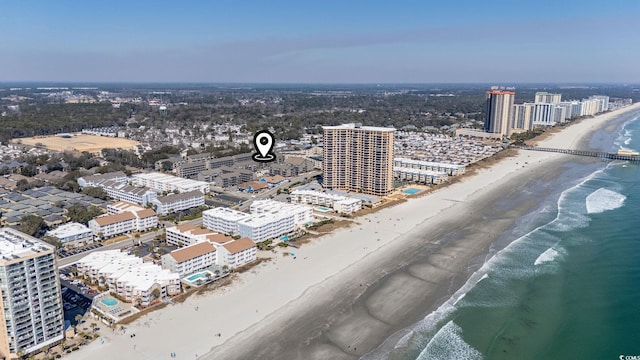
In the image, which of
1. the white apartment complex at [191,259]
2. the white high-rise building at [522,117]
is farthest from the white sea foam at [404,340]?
the white high-rise building at [522,117]

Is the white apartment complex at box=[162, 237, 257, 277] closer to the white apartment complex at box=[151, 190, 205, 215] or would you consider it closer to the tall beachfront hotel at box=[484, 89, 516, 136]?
the white apartment complex at box=[151, 190, 205, 215]

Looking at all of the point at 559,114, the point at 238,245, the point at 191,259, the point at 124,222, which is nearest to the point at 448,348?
the point at 238,245

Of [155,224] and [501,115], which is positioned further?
[501,115]

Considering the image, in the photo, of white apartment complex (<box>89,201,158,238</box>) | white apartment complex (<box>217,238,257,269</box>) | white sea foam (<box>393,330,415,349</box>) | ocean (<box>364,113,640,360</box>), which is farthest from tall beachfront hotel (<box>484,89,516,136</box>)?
white sea foam (<box>393,330,415,349</box>)

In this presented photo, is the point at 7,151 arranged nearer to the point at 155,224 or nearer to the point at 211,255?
the point at 155,224

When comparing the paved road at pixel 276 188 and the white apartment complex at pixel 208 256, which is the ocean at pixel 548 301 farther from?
the paved road at pixel 276 188

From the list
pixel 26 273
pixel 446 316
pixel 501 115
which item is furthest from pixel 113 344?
pixel 501 115

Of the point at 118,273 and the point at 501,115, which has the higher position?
the point at 501,115
